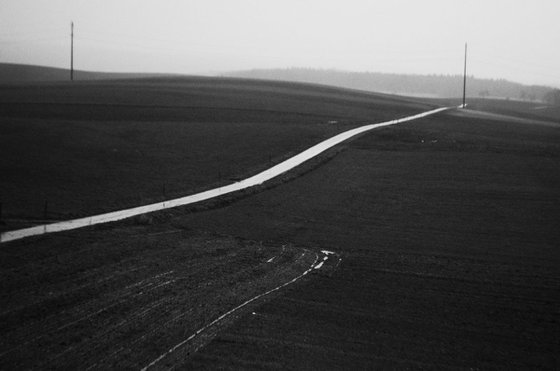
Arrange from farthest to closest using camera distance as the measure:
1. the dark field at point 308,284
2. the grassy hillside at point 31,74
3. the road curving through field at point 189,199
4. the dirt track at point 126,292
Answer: the grassy hillside at point 31,74 → the road curving through field at point 189,199 → the dark field at point 308,284 → the dirt track at point 126,292

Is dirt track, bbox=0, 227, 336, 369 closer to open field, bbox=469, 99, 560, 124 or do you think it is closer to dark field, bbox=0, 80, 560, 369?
dark field, bbox=0, 80, 560, 369

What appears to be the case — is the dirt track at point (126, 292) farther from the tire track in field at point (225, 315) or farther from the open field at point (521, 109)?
the open field at point (521, 109)

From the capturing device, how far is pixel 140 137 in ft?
155

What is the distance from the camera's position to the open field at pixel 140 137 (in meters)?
29.2

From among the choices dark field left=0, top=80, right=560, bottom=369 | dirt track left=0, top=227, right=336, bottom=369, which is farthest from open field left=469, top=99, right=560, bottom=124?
dirt track left=0, top=227, right=336, bottom=369

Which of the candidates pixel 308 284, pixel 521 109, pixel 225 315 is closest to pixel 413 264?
pixel 308 284

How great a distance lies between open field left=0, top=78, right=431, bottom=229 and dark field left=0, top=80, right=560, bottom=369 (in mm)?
5335

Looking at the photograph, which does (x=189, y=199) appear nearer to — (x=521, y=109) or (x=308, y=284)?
(x=308, y=284)

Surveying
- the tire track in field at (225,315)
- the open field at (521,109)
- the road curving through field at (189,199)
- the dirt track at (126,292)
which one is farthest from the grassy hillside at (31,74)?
the tire track in field at (225,315)

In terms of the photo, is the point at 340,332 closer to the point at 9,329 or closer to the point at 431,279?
the point at 431,279

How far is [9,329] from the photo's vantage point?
44.1 feet

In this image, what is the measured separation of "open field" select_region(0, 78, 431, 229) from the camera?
29.2m

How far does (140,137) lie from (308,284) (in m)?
32.6

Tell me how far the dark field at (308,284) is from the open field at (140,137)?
17.5 feet
